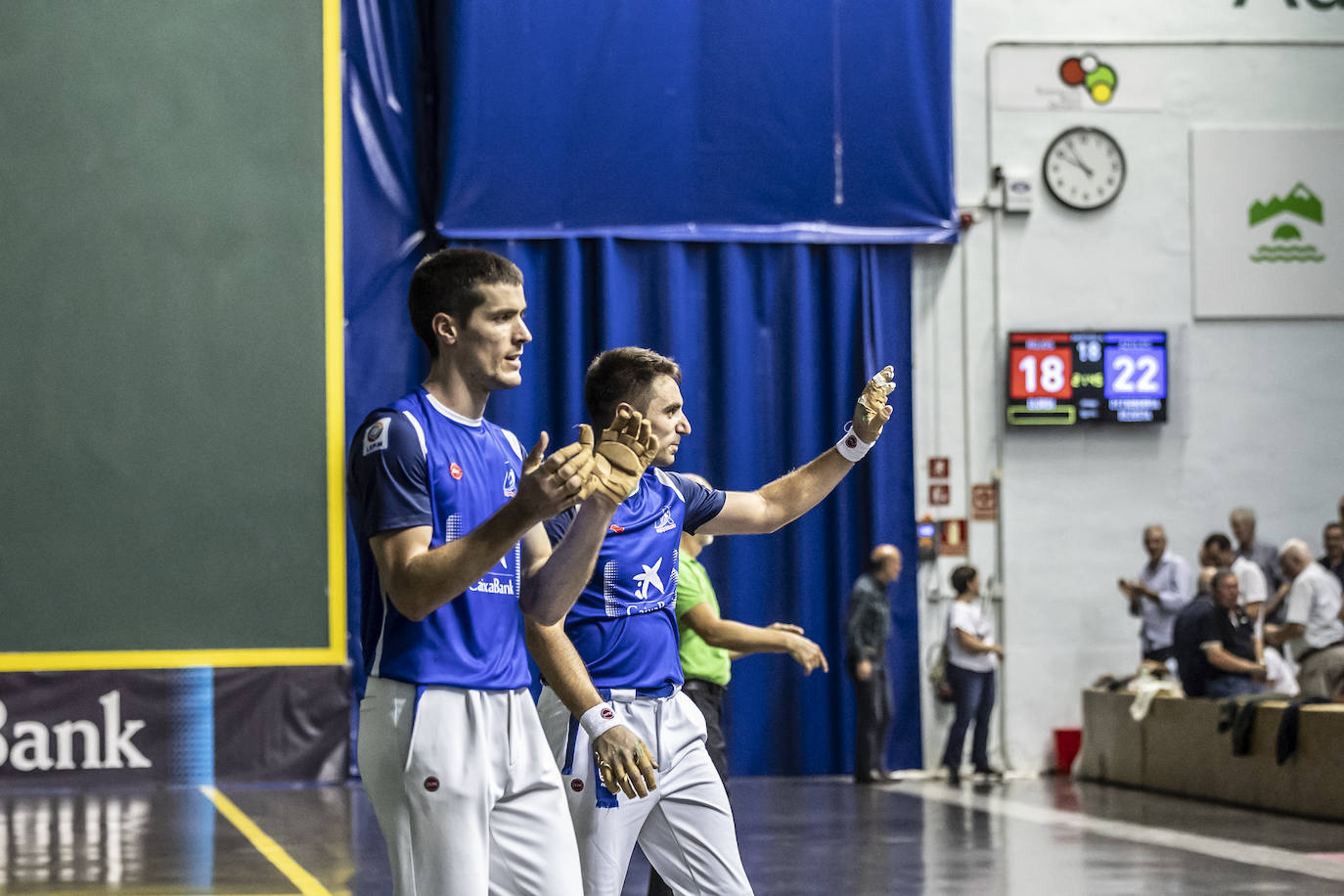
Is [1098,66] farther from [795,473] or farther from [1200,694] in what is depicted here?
[795,473]

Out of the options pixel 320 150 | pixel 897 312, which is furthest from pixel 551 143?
pixel 897 312

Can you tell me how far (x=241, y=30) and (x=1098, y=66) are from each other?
24.6 feet

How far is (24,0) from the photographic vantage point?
14.1 meters

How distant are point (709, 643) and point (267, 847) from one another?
4661 millimetres

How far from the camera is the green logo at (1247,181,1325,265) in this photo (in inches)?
600

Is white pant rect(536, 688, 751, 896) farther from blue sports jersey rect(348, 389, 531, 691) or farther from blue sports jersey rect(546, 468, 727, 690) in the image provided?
blue sports jersey rect(348, 389, 531, 691)

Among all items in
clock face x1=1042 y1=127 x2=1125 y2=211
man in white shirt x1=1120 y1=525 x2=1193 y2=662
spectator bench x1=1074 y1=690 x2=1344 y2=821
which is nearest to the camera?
spectator bench x1=1074 y1=690 x2=1344 y2=821

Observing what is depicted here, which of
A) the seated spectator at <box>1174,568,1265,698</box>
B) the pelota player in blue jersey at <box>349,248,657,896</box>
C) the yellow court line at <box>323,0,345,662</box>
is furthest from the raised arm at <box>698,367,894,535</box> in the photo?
the yellow court line at <box>323,0,345,662</box>

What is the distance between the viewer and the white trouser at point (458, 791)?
3.29 meters

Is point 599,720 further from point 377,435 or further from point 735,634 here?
point 735,634

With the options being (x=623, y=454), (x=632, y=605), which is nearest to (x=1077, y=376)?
(x=632, y=605)

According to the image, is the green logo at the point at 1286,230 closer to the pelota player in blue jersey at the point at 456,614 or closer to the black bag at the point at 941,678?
the black bag at the point at 941,678

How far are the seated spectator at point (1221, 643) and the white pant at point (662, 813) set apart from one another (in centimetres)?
798

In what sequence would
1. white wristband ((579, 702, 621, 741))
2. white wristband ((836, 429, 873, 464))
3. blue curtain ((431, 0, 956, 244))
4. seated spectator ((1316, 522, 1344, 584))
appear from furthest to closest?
blue curtain ((431, 0, 956, 244))
seated spectator ((1316, 522, 1344, 584))
white wristband ((836, 429, 873, 464))
white wristband ((579, 702, 621, 741))
